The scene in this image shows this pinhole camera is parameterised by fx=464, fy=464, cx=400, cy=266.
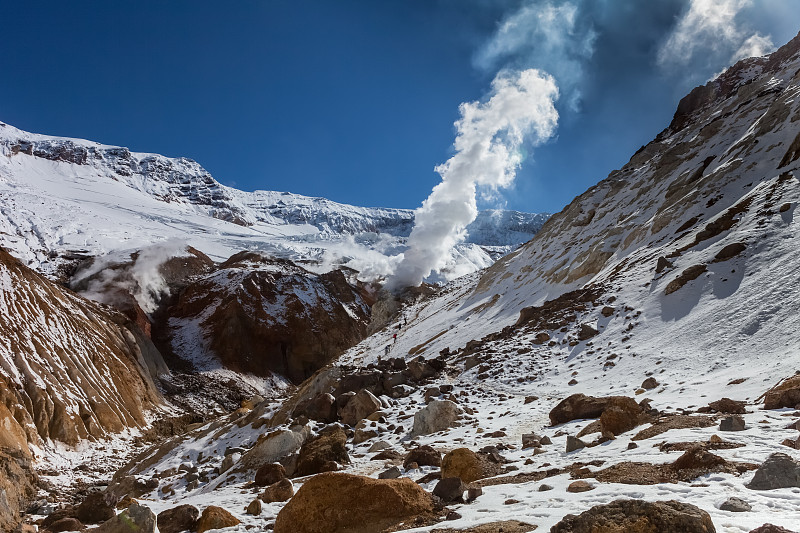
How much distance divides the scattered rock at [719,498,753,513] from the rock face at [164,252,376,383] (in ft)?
197

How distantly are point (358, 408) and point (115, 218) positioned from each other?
100462 mm

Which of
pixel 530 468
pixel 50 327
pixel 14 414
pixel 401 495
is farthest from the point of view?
pixel 50 327

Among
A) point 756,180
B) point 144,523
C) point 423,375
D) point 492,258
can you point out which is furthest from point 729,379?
point 492,258

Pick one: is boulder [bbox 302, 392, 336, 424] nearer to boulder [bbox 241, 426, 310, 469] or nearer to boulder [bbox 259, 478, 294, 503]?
boulder [bbox 241, 426, 310, 469]

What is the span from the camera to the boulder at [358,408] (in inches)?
574

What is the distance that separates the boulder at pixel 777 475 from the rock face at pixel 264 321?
59.9 m

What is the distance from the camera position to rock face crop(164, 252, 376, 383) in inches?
2422

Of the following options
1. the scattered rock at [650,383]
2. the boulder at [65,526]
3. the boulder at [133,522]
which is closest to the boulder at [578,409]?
the scattered rock at [650,383]

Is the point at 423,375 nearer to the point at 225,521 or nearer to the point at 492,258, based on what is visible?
the point at 225,521

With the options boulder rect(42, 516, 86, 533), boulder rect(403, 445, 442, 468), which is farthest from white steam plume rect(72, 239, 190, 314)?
boulder rect(403, 445, 442, 468)

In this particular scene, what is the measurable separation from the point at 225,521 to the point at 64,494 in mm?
18563

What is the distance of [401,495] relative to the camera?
5855 millimetres

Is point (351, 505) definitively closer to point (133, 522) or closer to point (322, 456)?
point (133, 522)

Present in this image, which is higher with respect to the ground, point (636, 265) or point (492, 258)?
point (492, 258)
